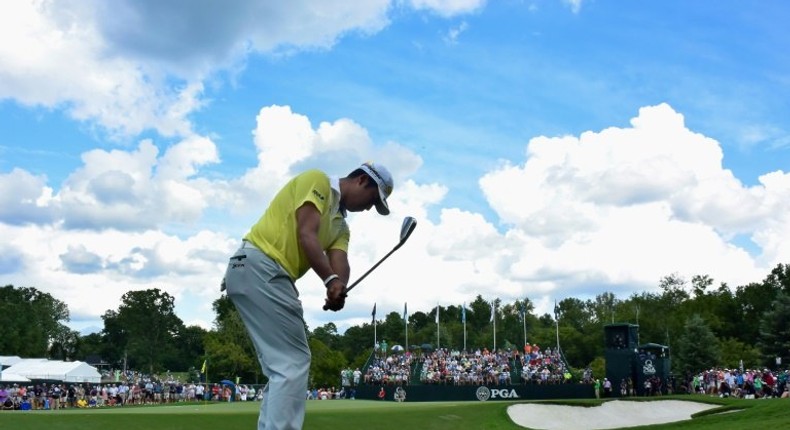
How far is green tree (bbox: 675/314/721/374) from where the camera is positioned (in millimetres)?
78625

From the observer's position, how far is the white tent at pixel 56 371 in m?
75.1

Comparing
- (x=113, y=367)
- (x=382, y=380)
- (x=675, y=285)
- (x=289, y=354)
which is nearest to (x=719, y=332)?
(x=675, y=285)

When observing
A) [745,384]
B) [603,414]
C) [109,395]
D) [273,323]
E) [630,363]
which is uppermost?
[273,323]

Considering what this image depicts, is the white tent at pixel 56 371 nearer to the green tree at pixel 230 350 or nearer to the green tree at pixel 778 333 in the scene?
the green tree at pixel 230 350

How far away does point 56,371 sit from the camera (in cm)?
7631

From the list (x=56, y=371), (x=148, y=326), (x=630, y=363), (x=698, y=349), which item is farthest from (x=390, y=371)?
(x=148, y=326)

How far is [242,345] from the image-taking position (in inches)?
3996

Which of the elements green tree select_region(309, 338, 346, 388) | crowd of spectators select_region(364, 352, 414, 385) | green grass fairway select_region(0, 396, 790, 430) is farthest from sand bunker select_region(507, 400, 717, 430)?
green tree select_region(309, 338, 346, 388)

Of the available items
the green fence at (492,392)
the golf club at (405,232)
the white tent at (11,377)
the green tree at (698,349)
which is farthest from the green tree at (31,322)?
the golf club at (405,232)

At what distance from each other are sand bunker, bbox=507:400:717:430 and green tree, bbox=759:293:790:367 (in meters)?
45.1

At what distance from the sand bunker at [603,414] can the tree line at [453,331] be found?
14778 mm

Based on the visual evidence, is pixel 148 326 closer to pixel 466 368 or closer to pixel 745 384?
pixel 466 368

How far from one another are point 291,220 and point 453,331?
151819 millimetres

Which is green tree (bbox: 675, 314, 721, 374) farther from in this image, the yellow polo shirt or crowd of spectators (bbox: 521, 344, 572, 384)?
the yellow polo shirt
